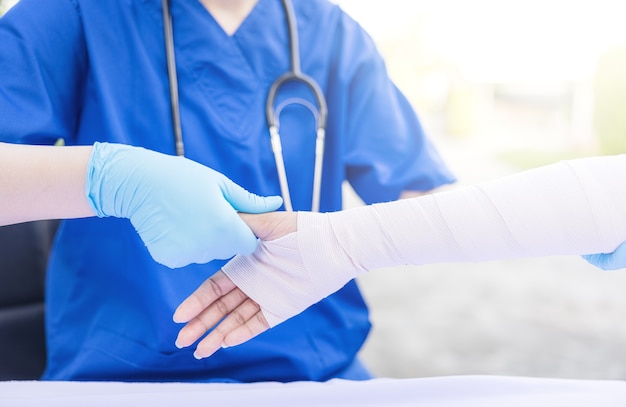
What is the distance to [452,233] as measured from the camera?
2.32 feet

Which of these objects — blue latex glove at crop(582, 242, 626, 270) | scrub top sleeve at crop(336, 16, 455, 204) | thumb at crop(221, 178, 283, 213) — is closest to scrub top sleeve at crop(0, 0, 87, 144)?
thumb at crop(221, 178, 283, 213)

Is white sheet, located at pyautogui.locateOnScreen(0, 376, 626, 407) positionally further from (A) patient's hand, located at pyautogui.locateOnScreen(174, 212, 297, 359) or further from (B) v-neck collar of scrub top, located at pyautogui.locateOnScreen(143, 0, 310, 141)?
(B) v-neck collar of scrub top, located at pyautogui.locateOnScreen(143, 0, 310, 141)

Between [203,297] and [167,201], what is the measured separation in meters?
0.13

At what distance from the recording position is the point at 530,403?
0.68 metres

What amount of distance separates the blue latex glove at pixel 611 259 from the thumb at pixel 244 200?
1.42 feet

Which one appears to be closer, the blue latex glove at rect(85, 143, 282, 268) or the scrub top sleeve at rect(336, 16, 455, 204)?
the blue latex glove at rect(85, 143, 282, 268)

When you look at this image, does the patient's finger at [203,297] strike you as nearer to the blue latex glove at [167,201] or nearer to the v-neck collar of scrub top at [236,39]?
the blue latex glove at [167,201]

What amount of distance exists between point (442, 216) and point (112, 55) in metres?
0.53

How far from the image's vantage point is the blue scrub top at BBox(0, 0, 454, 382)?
81 cm

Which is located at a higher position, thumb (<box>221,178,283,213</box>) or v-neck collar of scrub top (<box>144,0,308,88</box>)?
v-neck collar of scrub top (<box>144,0,308,88</box>)

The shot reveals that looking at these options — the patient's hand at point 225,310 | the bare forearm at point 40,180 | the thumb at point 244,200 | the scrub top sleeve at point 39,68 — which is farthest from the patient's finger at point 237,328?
the scrub top sleeve at point 39,68

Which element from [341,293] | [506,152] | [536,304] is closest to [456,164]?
[506,152]

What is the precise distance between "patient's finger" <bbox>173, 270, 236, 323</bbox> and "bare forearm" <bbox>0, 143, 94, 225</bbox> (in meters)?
0.17

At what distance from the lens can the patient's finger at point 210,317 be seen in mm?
694
